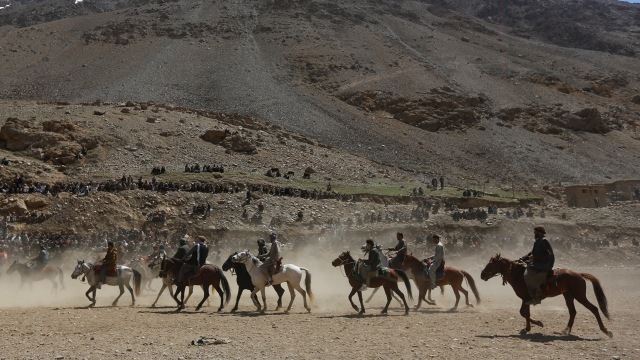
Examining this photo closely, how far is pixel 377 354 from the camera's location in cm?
981

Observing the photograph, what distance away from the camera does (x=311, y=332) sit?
1206 cm

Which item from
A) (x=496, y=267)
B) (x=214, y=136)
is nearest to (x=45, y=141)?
(x=214, y=136)

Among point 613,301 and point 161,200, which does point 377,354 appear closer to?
point 613,301

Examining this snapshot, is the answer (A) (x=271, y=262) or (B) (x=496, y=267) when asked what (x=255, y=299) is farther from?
(B) (x=496, y=267)

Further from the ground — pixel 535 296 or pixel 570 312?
pixel 535 296

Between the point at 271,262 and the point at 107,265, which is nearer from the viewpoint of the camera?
the point at 271,262

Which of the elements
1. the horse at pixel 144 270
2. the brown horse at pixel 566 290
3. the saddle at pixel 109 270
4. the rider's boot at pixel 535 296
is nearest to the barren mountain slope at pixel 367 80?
the horse at pixel 144 270

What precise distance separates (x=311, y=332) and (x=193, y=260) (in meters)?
5.49

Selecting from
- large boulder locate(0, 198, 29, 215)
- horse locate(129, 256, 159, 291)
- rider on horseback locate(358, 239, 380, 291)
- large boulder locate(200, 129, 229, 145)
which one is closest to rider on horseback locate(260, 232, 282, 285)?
rider on horseback locate(358, 239, 380, 291)

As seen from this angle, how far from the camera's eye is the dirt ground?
32.5ft

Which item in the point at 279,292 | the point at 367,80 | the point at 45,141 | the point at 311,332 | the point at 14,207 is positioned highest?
the point at 367,80

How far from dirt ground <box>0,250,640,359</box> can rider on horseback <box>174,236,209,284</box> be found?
3.38 feet

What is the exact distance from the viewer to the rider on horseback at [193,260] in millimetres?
16203

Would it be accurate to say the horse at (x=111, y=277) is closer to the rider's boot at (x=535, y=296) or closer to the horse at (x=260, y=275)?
the horse at (x=260, y=275)
